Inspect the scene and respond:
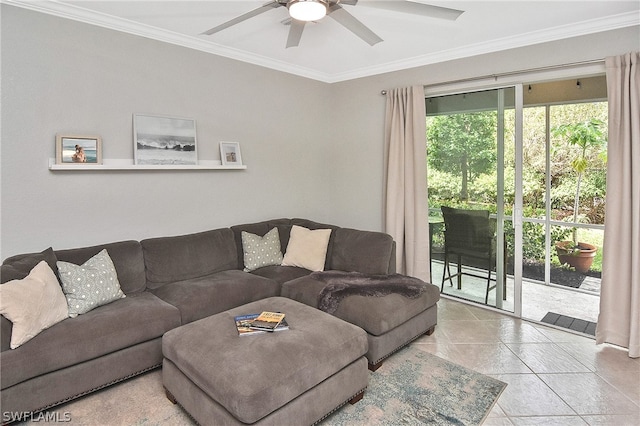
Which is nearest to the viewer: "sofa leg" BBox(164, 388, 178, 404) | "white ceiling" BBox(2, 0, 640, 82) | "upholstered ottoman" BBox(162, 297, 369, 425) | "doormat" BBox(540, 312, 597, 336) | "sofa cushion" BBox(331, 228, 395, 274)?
"upholstered ottoman" BBox(162, 297, 369, 425)

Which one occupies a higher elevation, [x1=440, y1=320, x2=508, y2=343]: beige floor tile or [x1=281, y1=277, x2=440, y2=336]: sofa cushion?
[x1=281, y1=277, x2=440, y2=336]: sofa cushion

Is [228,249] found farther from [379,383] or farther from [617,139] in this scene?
[617,139]

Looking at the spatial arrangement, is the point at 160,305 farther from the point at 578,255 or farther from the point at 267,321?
the point at 578,255

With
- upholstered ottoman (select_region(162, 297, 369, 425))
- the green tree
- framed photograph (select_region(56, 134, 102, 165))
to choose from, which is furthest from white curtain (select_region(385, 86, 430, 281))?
framed photograph (select_region(56, 134, 102, 165))

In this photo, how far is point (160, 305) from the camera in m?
2.75

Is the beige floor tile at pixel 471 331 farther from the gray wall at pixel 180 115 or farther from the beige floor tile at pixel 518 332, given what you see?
the gray wall at pixel 180 115

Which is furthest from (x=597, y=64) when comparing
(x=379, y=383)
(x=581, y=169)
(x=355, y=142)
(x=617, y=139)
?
(x=379, y=383)

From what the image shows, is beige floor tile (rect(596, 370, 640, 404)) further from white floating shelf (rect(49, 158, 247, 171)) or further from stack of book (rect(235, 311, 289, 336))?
white floating shelf (rect(49, 158, 247, 171))

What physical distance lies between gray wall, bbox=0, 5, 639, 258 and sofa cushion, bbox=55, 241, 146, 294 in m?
0.23

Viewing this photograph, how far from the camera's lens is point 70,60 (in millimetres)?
2988

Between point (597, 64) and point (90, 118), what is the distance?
4.23 meters

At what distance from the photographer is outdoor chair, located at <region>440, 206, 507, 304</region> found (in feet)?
12.9

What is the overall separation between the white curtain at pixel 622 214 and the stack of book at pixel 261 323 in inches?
106

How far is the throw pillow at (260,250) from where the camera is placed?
3.80 meters
